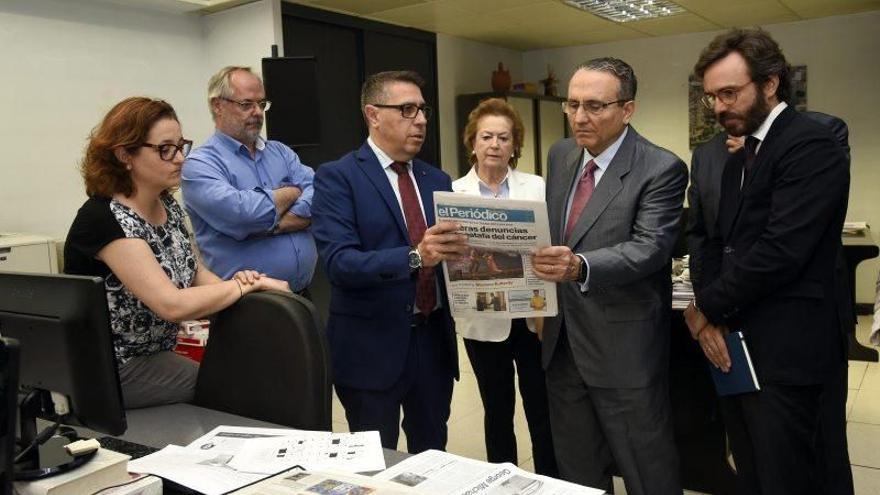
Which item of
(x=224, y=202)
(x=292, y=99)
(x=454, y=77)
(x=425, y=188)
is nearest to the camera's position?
(x=425, y=188)

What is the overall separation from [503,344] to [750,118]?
1.21 meters

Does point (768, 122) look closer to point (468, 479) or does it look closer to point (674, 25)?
point (468, 479)

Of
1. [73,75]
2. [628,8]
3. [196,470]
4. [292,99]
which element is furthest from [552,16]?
[196,470]

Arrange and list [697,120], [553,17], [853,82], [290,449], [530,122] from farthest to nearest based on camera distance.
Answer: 1. [697,120]
2. [530,122]
3. [853,82]
4. [553,17]
5. [290,449]

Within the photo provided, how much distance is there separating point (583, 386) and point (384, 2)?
159 inches

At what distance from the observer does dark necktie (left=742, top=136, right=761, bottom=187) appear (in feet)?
6.57

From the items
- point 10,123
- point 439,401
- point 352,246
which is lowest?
point 439,401

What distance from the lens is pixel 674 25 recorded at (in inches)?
266

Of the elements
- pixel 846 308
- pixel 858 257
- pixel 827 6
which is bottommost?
pixel 858 257

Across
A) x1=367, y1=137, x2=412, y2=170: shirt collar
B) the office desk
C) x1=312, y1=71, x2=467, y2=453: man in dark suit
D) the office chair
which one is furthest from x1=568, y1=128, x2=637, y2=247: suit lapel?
the office desk

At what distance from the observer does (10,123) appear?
4215 mm

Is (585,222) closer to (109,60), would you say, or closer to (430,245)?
(430,245)

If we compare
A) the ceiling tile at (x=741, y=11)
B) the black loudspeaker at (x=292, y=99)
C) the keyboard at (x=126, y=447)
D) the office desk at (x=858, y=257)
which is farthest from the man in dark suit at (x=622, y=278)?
the ceiling tile at (x=741, y=11)

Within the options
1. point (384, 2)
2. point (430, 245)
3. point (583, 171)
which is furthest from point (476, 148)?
point (384, 2)
